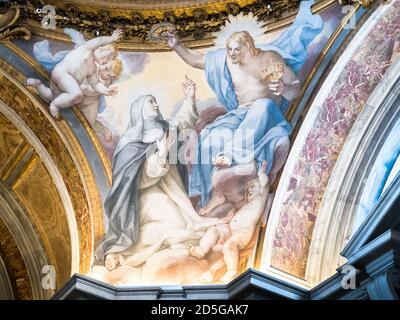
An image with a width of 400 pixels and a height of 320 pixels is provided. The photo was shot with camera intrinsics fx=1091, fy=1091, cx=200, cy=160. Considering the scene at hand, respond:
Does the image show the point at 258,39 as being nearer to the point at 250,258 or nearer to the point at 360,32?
the point at 360,32

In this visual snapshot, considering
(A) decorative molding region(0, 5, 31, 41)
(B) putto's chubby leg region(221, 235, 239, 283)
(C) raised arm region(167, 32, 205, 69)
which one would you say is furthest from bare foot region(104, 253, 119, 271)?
(A) decorative molding region(0, 5, 31, 41)

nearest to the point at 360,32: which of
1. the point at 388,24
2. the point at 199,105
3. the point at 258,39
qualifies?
the point at 388,24

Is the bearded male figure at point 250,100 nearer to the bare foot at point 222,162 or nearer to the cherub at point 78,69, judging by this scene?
the bare foot at point 222,162

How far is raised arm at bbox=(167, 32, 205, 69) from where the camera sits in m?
13.1

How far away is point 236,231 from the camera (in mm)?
12211

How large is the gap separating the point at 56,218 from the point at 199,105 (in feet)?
7.51

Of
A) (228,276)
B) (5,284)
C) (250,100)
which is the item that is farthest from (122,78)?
(5,284)

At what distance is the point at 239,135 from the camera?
12703 millimetres

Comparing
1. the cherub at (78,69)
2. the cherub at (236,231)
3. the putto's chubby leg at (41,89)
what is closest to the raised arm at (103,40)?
the cherub at (78,69)

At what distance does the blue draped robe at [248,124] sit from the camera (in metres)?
12.5

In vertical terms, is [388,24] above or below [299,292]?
above

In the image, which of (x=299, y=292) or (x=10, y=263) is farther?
(x=10, y=263)

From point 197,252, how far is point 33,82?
2.87 m

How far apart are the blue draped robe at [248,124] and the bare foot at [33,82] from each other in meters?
2.03
